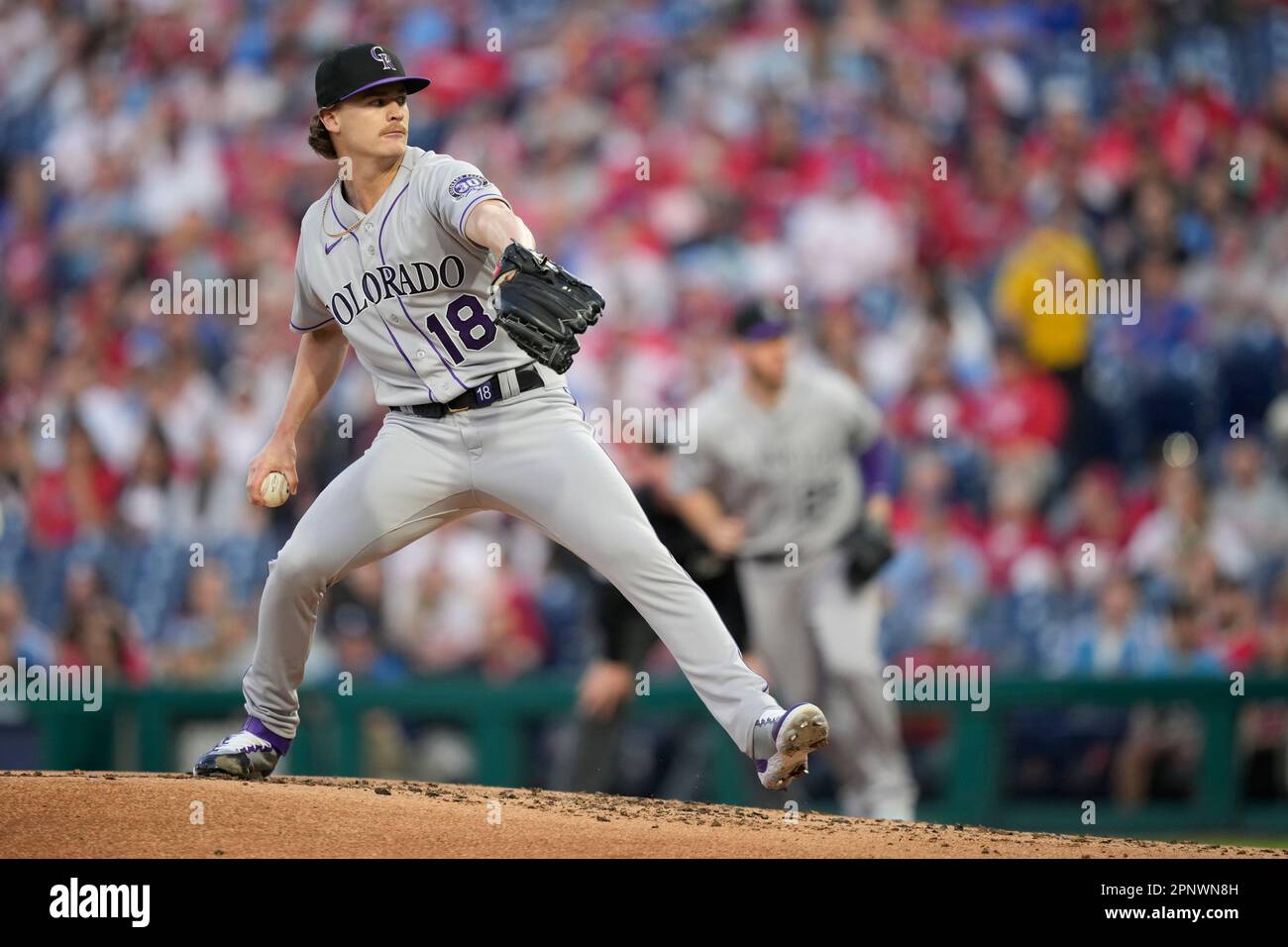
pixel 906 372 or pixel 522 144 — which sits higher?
pixel 522 144

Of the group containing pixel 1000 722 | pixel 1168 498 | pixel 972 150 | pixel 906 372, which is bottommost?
pixel 1000 722

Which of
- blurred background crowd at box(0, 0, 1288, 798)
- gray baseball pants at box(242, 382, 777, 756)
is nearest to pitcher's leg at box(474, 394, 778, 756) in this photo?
gray baseball pants at box(242, 382, 777, 756)

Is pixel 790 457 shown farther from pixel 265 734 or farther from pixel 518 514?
pixel 265 734

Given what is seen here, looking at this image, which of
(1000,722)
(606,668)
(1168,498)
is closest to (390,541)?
(606,668)

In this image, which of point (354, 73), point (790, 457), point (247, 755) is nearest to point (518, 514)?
point (247, 755)

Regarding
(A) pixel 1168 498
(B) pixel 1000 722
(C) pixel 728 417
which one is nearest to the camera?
(C) pixel 728 417

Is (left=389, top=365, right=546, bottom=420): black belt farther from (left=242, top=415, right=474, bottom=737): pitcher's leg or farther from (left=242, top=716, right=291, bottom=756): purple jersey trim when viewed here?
(left=242, top=716, right=291, bottom=756): purple jersey trim
